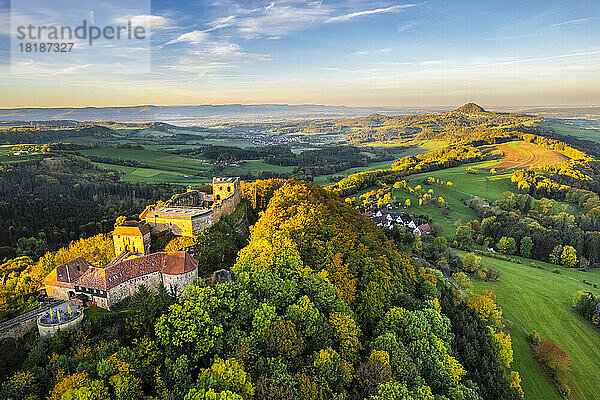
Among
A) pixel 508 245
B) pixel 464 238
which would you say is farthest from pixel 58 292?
pixel 508 245

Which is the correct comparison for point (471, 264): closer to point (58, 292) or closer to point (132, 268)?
point (132, 268)

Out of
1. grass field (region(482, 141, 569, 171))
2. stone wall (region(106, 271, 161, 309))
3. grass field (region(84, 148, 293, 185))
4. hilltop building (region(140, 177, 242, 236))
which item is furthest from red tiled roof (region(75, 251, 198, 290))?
grass field (region(482, 141, 569, 171))

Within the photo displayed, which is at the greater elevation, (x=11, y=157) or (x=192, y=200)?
(x=11, y=157)

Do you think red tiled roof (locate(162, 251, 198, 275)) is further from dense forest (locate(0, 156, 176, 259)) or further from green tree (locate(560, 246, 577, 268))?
green tree (locate(560, 246, 577, 268))

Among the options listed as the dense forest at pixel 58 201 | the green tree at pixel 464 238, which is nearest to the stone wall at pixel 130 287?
the dense forest at pixel 58 201

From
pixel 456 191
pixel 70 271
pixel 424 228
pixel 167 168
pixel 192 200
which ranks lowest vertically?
pixel 424 228

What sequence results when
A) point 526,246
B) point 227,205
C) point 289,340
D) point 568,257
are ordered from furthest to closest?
point 526,246, point 568,257, point 227,205, point 289,340

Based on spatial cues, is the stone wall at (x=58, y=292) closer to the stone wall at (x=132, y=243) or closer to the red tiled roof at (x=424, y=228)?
the stone wall at (x=132, y=243)
